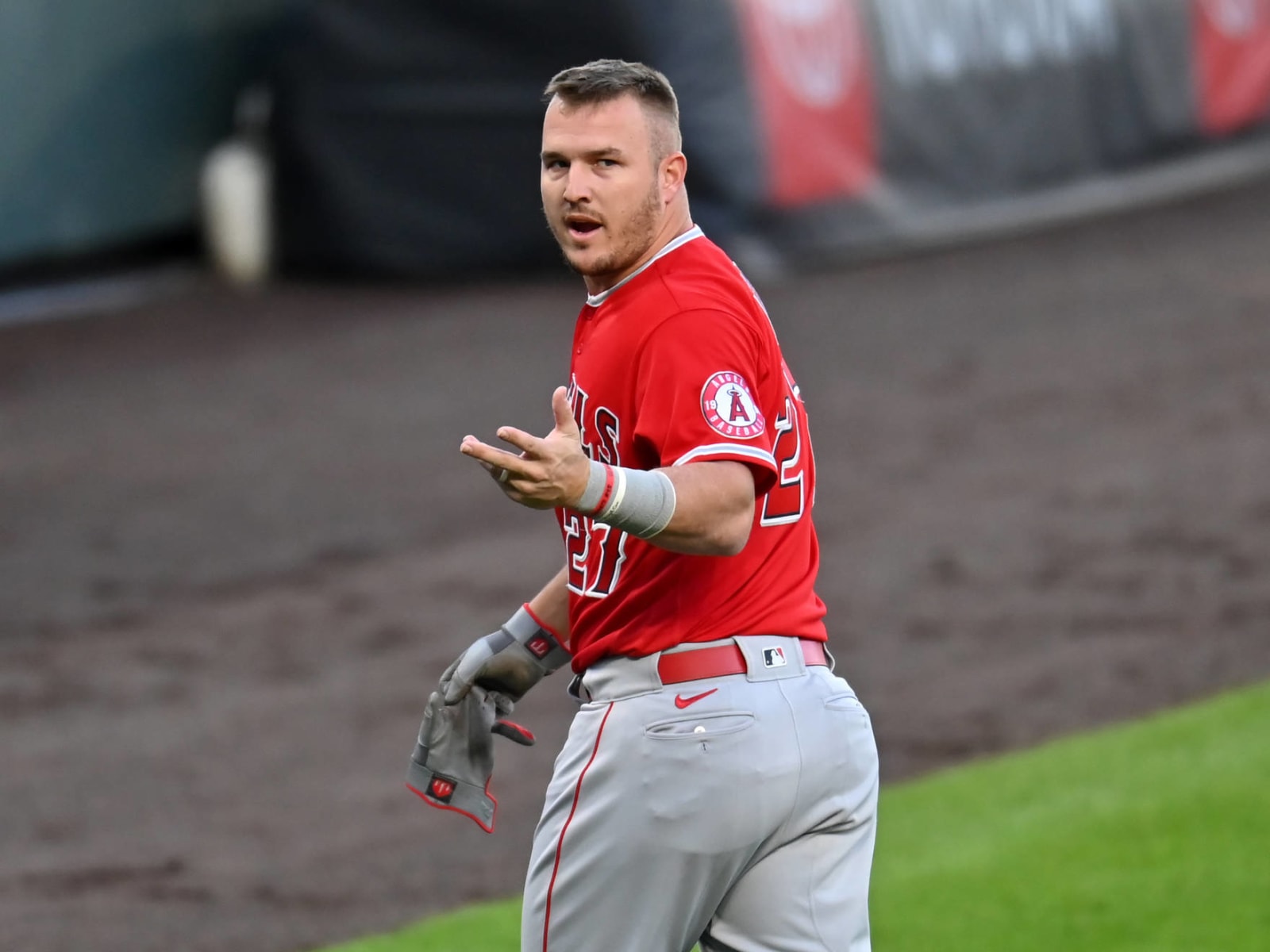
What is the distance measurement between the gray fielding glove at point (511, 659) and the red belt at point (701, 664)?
544 millimetres

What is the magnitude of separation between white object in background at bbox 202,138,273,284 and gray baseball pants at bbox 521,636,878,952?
44.2 feet

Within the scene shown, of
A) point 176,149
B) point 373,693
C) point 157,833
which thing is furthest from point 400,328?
point 157,833

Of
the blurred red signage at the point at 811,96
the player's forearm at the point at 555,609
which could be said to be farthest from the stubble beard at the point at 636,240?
the blurred red signage at the point at 811,96

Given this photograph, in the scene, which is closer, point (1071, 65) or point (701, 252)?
point (701, 252)

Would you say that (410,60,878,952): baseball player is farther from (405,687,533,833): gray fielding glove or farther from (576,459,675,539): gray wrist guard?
(405,687,533,833): gray fielding glove

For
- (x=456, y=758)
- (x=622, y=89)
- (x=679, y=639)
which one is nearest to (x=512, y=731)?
(x=456, y=758)

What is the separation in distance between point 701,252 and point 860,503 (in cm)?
666

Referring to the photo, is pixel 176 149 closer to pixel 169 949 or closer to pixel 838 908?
pixel 169 949

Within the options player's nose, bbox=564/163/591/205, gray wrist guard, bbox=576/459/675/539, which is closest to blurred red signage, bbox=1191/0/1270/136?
player's nose, bbox=564/163/591/205

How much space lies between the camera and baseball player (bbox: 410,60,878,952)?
3033 mm

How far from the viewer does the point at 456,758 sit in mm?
3646

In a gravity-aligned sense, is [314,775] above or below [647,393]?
below

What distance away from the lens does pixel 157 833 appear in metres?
6.20

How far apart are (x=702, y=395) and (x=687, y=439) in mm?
73
